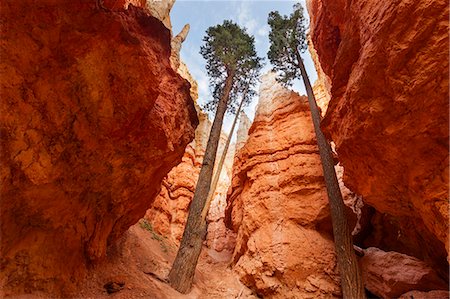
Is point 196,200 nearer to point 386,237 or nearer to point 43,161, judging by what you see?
point 43,161

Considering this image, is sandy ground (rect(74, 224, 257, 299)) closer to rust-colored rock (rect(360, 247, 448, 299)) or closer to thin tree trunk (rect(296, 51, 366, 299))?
thin tree trunk (rect(296, 51, 366, 299))

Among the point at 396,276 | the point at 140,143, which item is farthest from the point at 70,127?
the point at 396,276

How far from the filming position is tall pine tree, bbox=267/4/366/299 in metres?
7.83

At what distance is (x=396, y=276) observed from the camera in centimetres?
797

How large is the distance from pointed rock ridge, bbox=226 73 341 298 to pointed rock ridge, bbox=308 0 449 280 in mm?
3489

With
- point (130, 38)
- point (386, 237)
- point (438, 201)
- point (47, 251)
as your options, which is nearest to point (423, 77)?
point (438, 201)

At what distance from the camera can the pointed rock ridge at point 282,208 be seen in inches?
371

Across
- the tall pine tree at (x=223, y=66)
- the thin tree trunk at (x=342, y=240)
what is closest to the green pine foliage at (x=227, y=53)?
the tall pine tree at (x=223, y=66)

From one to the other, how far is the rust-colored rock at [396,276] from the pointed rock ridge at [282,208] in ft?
3.46

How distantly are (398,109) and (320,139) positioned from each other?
576cm

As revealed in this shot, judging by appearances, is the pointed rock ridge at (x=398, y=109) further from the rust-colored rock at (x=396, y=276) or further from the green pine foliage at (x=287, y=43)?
the green pine foliage at (x=287, y=43)

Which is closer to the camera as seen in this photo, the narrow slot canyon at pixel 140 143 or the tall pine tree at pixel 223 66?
the narrow slot canyon at pixel 140 143

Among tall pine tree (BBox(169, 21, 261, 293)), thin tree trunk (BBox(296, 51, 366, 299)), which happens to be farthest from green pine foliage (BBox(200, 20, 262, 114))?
thin tree trunk (BBox(296, 51, 366, 299))

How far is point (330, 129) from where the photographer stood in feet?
25.4
